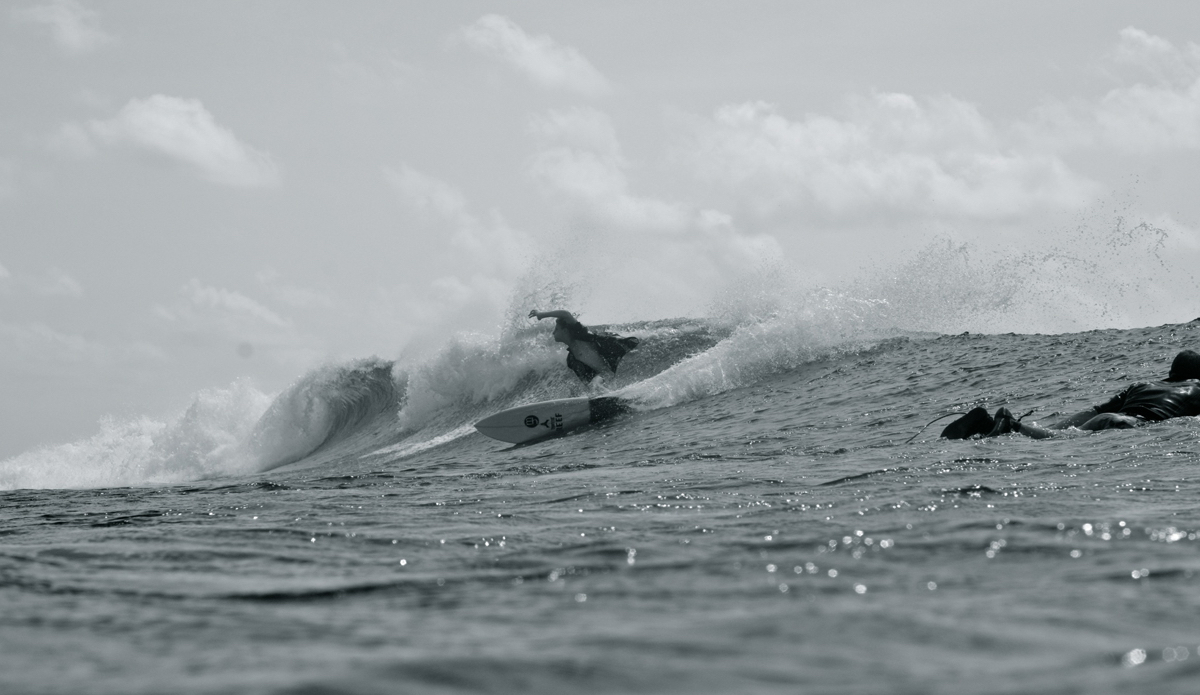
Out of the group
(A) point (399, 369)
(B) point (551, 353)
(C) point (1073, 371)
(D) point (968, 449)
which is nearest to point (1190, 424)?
(D) point (968, 449)

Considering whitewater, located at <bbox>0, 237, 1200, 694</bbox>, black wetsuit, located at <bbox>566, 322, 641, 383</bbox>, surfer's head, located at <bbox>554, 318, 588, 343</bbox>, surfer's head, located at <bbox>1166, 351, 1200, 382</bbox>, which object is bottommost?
whitewater, located at <bbox>0, 237, 1200, 694</bbox>

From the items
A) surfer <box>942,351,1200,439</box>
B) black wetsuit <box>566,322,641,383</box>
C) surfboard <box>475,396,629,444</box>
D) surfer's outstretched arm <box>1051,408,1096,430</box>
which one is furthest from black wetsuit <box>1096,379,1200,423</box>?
black wetsuit <box>566,322,641,383</box>

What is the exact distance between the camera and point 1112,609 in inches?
151

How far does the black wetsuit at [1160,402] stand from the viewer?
11805 mm

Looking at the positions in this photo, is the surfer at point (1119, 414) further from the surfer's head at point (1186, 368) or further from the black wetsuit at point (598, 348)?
the black wetsuit at point (598, 348)

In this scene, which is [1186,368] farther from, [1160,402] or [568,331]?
[568,331]

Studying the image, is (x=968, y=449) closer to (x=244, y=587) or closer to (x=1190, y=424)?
(x=1190, y=424)

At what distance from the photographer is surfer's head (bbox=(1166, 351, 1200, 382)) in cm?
1303

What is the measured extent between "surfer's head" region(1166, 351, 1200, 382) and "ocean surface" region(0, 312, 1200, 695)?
6.10ft

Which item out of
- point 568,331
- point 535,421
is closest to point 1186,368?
point 535,421

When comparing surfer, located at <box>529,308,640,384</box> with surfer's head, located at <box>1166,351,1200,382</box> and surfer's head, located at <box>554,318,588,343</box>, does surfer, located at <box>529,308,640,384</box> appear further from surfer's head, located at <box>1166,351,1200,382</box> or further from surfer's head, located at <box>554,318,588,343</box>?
surfer's head, located at <box>1166,351,1200,382</box>

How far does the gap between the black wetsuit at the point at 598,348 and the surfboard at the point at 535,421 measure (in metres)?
4.44

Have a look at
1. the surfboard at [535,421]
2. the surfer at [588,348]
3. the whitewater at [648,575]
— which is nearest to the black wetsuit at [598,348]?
the surfer at [588,348]

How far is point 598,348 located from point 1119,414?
13087 millimetres
